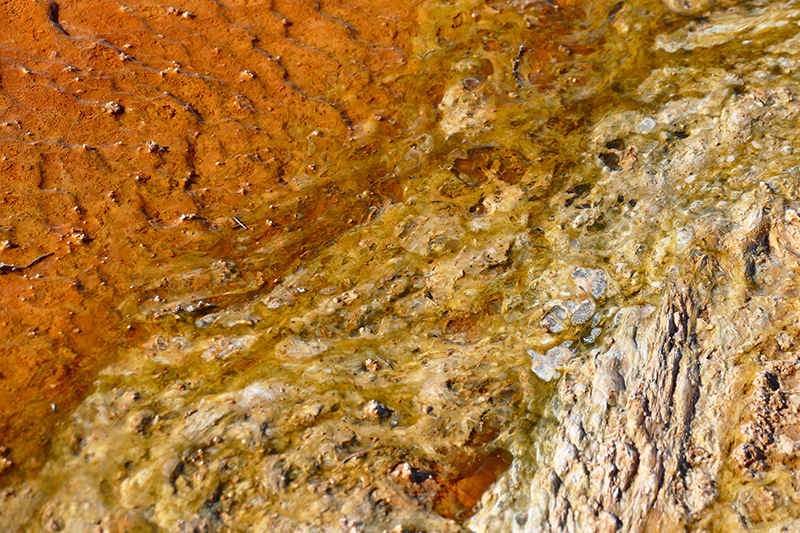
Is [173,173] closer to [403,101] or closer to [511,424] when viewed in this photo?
[403,101]

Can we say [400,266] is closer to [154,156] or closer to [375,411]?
[375,411]

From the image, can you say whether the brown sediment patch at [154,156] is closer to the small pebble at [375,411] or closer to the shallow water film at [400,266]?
the shallow water film at [400,266]

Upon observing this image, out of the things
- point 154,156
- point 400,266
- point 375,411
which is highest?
point 154,156

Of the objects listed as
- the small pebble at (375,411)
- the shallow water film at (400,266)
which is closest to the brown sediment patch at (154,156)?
the shallow water film at (400,266)

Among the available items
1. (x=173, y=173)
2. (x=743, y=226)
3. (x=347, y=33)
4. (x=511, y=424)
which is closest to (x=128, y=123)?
(x=173, y=173)

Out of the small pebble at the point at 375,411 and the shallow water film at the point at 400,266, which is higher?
the shallow water film at the point at 400,266

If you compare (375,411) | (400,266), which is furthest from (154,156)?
(375,411)
